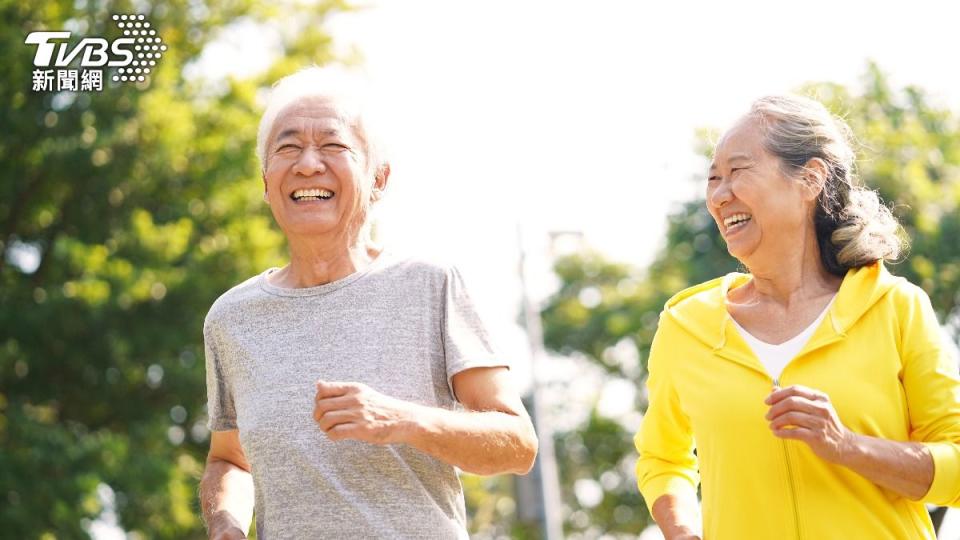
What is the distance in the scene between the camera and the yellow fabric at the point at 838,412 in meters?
3.09

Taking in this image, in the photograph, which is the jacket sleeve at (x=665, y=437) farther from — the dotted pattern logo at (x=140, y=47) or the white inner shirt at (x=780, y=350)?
the dotted pattern logo at (x=140, y=47)

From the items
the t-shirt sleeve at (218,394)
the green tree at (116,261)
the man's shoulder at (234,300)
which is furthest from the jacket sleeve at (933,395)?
the green tree at (116,261)

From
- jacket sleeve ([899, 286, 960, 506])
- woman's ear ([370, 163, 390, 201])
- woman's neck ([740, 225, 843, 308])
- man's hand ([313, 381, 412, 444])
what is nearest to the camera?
man's hand ([313, 381, 412, 444])

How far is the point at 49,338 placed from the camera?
15109 millimetres

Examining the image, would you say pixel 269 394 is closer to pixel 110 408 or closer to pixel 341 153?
pixel 341 153

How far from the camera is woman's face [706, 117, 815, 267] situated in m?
3.31

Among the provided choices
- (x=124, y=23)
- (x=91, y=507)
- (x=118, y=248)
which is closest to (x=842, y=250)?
(x=91, y=507)

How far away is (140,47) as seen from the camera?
15797 millimetres

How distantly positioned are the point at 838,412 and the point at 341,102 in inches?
56.1

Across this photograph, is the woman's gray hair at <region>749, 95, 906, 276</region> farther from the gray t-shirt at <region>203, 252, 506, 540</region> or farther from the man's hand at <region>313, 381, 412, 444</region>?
the man's hand at <region>313, 381, 412, 444</region>

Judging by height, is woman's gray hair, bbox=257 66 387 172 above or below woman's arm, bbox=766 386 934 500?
above

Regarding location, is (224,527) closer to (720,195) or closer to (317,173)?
(317,173)

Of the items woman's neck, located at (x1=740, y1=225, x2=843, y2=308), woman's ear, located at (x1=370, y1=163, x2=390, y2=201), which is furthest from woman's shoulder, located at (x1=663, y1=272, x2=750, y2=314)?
woman's ear, located at (x1=370, y1=163, x2=390, y2=201)

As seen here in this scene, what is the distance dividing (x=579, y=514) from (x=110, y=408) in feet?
49.7
